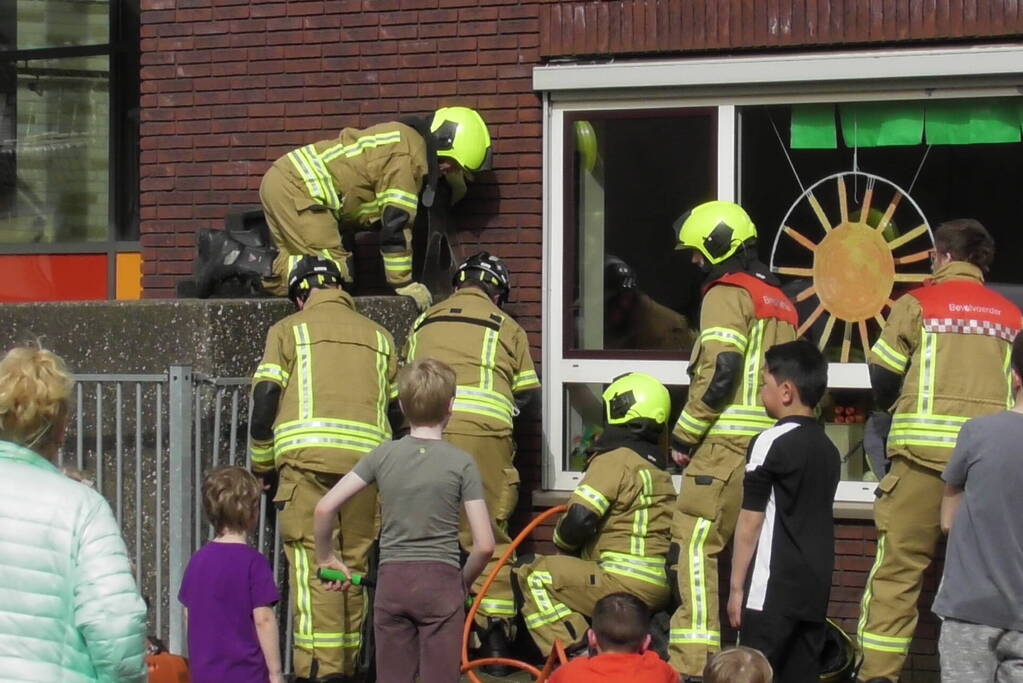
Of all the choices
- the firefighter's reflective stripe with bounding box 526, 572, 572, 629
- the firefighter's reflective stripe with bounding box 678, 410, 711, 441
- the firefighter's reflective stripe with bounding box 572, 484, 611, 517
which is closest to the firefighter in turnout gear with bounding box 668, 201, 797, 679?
the firefighter's reflective stripe with bounding box 678, 410, 711, 441

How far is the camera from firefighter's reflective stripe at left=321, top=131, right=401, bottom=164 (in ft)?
24.9

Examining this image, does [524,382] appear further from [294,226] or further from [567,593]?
[294,226]

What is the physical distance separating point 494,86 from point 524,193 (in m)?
0.55

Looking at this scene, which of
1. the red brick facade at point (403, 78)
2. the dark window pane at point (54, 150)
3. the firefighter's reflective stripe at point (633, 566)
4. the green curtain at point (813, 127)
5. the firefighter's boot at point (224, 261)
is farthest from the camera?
the dark window pane at point (54, 150)

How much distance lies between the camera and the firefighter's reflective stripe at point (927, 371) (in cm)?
626

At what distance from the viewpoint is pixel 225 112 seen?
330 inches

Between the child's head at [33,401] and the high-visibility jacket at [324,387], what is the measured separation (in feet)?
9.43

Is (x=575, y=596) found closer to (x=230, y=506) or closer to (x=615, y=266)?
(x=615, y=266)

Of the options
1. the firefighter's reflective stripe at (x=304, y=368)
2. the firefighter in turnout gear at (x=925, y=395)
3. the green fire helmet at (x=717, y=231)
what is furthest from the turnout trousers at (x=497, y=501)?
the firefighter in turnout gear at (x=925, y=395)

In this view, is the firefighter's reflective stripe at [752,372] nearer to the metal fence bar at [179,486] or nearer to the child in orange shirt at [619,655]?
the child in orange shirt at [619,655]

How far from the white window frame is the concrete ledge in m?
1.52

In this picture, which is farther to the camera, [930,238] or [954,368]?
[930,238]

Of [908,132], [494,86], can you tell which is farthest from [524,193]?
[908,132]

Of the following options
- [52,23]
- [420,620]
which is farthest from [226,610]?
[52,23]
